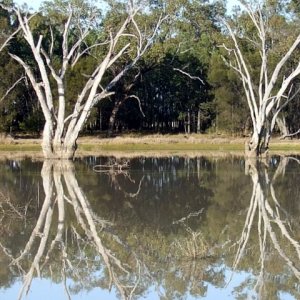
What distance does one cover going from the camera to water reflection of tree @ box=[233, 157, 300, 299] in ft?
28.7

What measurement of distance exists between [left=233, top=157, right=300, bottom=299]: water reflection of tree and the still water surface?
0.6 inches

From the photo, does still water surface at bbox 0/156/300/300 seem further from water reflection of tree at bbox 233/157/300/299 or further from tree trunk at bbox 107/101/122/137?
tree trunk at bbox 107/101/122/137

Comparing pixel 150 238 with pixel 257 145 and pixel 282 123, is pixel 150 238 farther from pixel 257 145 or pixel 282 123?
pixel 282 123

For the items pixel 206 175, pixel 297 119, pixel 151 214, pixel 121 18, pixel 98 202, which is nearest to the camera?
pixel 151 214

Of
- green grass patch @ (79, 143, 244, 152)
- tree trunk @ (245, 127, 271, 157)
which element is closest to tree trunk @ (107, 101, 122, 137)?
green grass patch @ (79, 143, 244, 152)

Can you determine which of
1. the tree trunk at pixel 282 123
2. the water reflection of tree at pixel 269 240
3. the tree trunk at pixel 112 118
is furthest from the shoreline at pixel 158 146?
the water reflection of tree at pixel 269 240

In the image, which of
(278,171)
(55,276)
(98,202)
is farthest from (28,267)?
(278,171)

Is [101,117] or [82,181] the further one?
[101,117]

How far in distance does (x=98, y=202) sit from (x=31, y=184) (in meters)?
4.69

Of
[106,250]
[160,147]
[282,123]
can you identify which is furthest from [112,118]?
[106,250]

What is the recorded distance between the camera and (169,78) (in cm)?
5956

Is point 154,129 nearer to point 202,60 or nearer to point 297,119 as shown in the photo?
point 202,60

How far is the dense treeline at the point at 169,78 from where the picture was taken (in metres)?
49.8

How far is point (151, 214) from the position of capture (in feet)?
48.2
